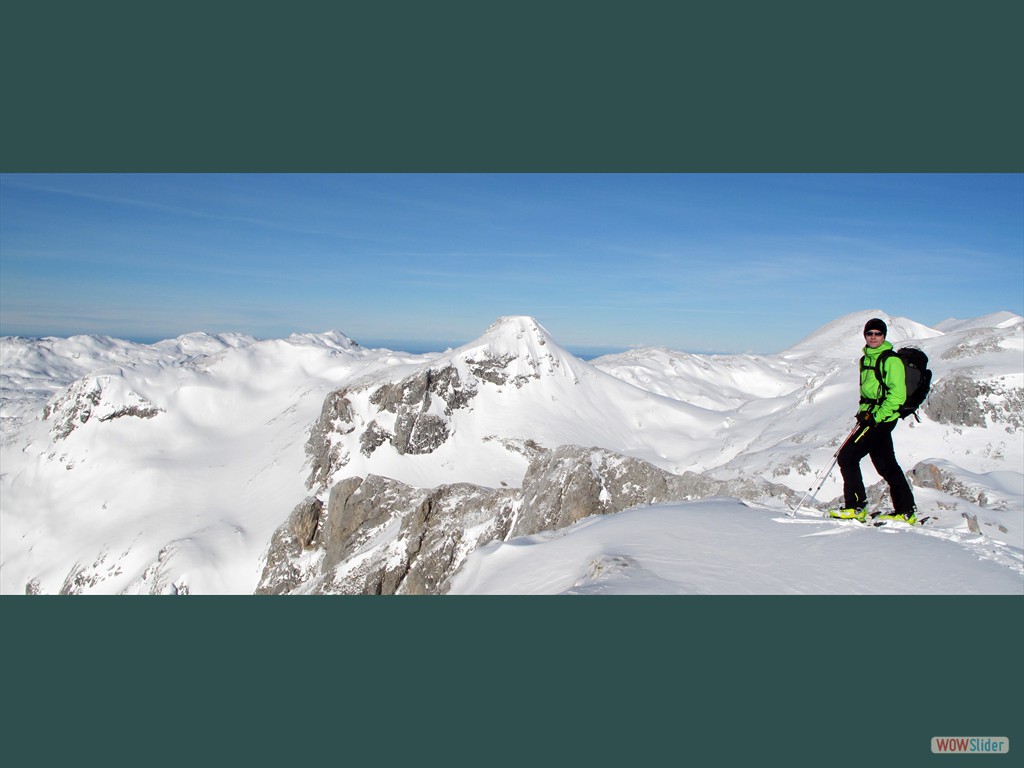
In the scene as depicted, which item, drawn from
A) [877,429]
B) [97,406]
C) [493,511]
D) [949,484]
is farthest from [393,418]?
[97,406]

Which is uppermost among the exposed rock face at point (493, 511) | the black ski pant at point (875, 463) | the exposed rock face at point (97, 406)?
the exposed rock face at point (97, 406)

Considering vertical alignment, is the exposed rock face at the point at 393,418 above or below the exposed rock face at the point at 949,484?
above

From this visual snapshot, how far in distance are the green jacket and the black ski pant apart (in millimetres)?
263

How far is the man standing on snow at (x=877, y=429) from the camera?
10.9 metres

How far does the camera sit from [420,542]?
35219 millimetres

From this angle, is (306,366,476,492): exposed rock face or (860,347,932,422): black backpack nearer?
(860,347,932,422): black backpack

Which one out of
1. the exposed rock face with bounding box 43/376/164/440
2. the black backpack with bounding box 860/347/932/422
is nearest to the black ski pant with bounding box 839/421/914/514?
the black backpack with bounding box 860/347/932/422

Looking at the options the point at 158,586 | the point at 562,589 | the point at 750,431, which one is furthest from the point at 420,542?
the point at 750,431

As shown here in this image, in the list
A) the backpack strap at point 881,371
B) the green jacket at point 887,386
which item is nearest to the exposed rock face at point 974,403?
the green jacket at point 887,386

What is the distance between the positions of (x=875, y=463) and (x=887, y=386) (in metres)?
1.71

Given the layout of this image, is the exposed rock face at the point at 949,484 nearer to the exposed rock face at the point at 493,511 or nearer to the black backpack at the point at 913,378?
the exposed rock face at the point at 493,511

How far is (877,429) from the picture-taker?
1127cm

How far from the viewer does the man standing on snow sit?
10883mm

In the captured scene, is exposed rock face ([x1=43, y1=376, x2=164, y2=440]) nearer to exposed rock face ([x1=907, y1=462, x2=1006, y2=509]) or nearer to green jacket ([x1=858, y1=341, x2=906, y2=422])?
exposed rock face ([x1=907, y1=462, x2=1006, y2=509])
